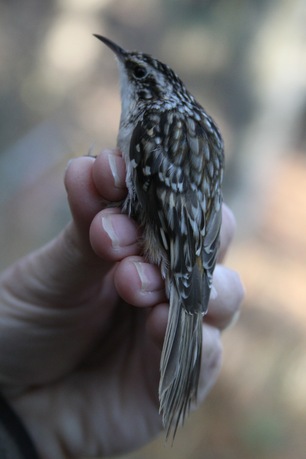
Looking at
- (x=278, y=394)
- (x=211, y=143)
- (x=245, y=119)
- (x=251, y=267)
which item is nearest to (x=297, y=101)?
(x=245, y=119)

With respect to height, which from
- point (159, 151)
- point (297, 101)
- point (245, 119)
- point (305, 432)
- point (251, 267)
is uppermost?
point (297, 101)

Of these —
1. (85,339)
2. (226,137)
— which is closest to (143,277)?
(85,339)

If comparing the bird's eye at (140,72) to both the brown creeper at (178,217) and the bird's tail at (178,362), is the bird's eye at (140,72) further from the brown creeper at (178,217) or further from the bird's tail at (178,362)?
the bird's tail at (178,362)

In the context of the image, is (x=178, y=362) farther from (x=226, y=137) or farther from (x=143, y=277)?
(x=226, y=137)

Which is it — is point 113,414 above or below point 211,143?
below

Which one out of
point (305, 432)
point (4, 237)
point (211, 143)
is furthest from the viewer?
point (4, 237)

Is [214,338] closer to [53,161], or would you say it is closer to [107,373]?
[107,373]

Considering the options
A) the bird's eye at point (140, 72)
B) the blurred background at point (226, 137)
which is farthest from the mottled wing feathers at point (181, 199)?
the blurred background at point (226, 137)
